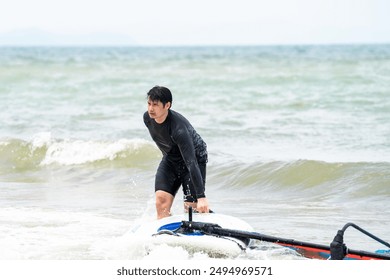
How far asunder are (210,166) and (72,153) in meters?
2.80

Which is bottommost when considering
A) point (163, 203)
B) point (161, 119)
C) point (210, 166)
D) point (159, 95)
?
point (163, 203)

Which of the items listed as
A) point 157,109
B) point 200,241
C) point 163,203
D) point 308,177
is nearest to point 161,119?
point 157,109

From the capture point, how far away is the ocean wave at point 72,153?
1324 cm

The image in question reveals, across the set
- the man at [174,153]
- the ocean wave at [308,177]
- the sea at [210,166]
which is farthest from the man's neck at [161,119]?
the ocean wave at [308,177]

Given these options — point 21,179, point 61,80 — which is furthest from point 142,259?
point 61,80

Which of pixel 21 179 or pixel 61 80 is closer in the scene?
pixel 21 179

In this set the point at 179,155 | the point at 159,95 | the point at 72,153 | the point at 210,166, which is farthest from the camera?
the point at 72,153

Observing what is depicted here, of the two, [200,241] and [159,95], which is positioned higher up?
[159,95]

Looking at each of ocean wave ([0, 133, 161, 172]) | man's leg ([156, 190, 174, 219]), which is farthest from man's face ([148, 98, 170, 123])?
ocean wave ([0, 133, 161, 172])

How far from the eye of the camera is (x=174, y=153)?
6.95 meters

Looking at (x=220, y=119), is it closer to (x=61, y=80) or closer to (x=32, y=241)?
(x=32, y=241)

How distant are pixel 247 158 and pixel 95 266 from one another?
7191mm

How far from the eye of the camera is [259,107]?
20.5 m

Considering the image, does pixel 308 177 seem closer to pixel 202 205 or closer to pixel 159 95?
pixel 202 205
